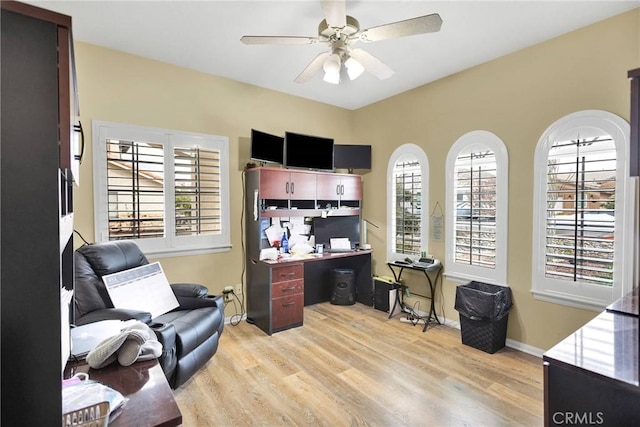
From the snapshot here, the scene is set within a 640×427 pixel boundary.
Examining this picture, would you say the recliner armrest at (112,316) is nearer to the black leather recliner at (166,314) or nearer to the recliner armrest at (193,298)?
the black leather recliner at (166,314)

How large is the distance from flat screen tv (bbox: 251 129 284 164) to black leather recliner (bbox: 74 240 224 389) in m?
1.62

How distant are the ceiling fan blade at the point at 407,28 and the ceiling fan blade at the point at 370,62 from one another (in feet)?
0.56

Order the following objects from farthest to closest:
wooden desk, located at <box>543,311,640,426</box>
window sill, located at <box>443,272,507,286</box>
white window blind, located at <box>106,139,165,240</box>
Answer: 1. window sill, located at <box>443,272,507,286</box>
2. white window blind, located at <box>106,139,165,240</box>
3. wooden desk, located at <box>543,311,640,426</box>

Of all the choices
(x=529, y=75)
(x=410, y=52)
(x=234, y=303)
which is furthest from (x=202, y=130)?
(x=529, y=75)

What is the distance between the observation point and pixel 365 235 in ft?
15.6

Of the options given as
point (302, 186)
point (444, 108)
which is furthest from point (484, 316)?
point (302, 186)

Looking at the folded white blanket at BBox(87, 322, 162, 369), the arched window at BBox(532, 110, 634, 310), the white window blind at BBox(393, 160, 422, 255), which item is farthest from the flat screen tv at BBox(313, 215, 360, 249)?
the folded white blanket at BBox(87, 322, 162, 369)

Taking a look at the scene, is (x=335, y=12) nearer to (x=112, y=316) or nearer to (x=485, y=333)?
(x=112, y=316)

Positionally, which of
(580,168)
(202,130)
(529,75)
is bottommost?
(580,168)

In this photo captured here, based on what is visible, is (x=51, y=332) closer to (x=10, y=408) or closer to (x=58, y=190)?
(x=10, y=408)

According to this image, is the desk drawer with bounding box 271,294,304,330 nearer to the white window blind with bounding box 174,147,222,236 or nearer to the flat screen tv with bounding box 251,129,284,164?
the white window blind with bounding box 174,147,222,236

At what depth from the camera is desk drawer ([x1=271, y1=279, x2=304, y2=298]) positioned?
3.52 m

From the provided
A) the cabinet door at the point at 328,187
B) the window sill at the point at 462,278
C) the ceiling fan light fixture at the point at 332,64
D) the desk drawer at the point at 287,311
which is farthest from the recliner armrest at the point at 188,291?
the window sill at the point at 462,278

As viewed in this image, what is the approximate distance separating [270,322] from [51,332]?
288 centimetres
